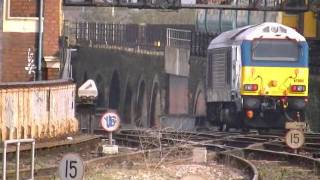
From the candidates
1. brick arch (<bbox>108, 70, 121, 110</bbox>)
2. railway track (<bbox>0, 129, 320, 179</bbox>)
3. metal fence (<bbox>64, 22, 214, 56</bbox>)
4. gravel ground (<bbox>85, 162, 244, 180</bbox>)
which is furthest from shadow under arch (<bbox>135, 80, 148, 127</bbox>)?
gravel ground (<bbox>85, 162, 244, 180</bbox>)

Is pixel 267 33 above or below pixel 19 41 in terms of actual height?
above

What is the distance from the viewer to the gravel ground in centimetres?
1324

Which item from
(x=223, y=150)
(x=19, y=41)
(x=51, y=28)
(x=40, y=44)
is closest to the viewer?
(x=223, y=150)

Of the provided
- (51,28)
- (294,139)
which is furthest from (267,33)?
(294,139)

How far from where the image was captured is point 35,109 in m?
15.8

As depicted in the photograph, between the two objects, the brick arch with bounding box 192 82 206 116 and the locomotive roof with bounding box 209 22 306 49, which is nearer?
the locomotive roof with bounding box 209 22 306 49

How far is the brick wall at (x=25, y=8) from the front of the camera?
82.2 ft

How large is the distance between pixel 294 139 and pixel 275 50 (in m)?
9.13

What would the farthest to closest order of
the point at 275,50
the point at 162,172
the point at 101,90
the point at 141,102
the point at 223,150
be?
the point at 101,90
the point at 141,102
the point at 275,50
the point at 223,150
the point at 162,172

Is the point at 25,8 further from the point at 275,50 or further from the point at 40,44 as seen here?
the point at 275,50

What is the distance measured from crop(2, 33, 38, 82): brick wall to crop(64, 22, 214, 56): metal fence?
21334 millimetres

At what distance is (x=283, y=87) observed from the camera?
25.8 metres

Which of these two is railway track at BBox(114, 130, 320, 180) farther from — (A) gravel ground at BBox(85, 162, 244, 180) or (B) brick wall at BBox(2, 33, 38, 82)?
(B) brick wall at BBox(2, 33, 38, 82)

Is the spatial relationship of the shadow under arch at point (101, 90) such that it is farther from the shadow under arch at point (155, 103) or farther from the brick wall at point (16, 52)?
the brick wall at point (16, 52)
